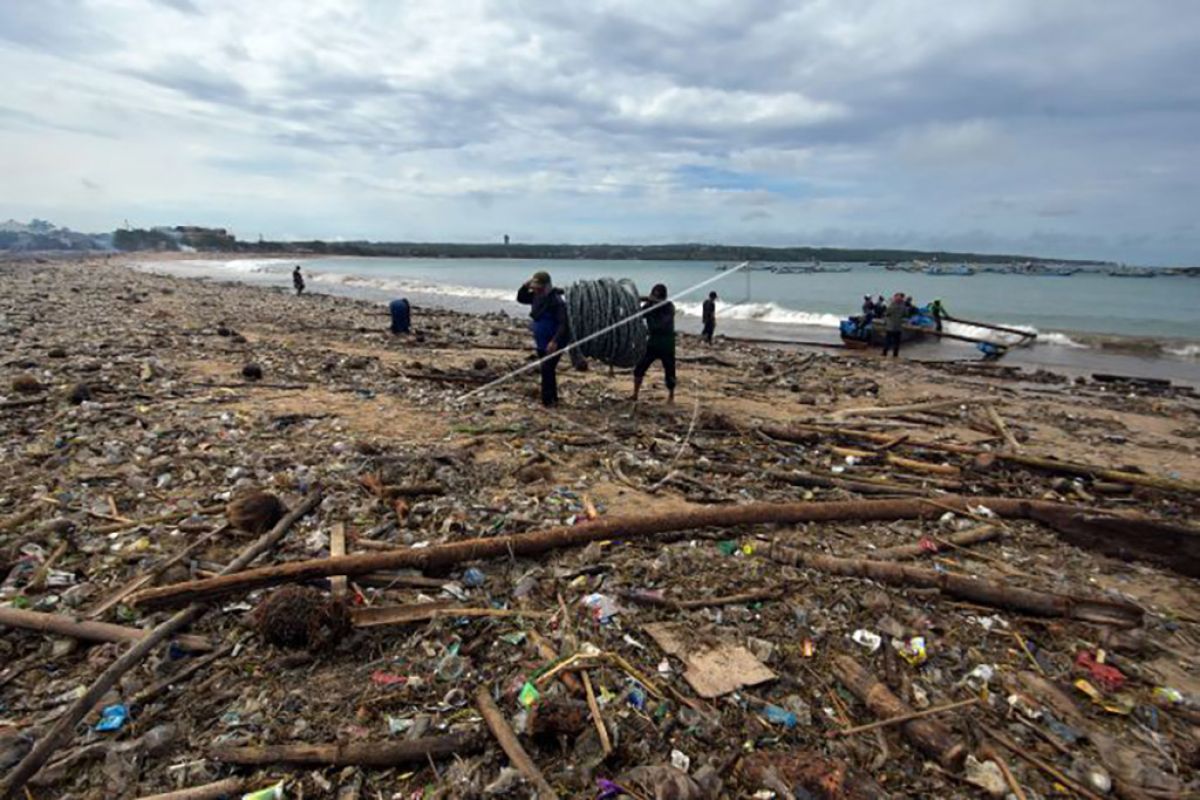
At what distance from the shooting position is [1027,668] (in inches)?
149

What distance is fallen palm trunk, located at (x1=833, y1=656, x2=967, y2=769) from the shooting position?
120 inches

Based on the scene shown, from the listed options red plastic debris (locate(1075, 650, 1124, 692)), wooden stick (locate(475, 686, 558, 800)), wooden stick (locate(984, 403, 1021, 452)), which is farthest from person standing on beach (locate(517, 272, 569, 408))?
red plastic debris (locate(1075, 650, 1124, 692))

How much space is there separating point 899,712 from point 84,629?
4757 mm

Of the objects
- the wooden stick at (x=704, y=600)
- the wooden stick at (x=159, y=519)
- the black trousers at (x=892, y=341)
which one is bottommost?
the wooden stick at (x=704, y=600)

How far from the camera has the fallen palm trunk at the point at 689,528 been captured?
162 inches

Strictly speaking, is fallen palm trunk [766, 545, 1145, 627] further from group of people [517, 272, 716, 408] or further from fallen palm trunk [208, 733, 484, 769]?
group of people [517, 272, 716, 408]

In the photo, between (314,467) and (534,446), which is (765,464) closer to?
(534,446)

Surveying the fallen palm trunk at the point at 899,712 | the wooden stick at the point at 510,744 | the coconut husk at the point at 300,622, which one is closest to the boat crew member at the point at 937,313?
the fallen palm trunk at the point at 899,712

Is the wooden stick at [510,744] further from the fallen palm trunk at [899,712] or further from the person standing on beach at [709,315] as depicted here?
the person standing on beach at [709,315]

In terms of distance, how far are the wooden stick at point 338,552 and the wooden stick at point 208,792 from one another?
1218 millimetres

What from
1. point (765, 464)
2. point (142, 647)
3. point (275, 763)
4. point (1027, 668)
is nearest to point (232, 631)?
point (142, 647)

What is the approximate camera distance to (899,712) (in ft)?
10.8

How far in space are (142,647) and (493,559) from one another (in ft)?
7.10

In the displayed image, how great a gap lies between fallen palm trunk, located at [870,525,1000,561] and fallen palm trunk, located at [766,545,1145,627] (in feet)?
0.94
